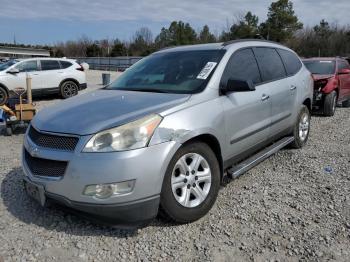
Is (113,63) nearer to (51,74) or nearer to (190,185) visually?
(51,74)

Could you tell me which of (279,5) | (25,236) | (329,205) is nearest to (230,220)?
(329,205)

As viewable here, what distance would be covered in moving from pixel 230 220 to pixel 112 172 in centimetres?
135

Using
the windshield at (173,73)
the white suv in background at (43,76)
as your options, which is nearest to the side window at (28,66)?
the white suv in background at (43,76)

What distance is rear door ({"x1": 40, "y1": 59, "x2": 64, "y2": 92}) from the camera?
44.2 ft

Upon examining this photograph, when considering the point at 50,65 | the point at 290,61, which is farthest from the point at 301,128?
the point at 50,65

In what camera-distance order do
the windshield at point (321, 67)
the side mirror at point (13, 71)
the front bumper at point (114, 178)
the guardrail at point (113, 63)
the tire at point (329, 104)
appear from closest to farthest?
the front bumper at point (114, 178), the tire at point (329, 104), the windshield at point (321, 67), the side mirror at point (13, 71), the guardrail at point (113, 63)

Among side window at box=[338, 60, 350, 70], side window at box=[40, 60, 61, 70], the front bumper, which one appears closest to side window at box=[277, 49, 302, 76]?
the front bumper

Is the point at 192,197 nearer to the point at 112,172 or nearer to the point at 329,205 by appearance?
the point at 112,172

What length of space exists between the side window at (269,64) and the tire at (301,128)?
0.87 m

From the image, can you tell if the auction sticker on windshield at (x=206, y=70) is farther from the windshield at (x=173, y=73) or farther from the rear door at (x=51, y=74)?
the rear door at (x=51, y=74)

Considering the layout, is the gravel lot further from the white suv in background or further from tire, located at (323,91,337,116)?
the white suv in background

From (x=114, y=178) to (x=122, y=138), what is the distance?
0.33 m

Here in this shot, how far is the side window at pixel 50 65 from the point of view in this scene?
13633 millimetres

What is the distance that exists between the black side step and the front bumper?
1125mm
